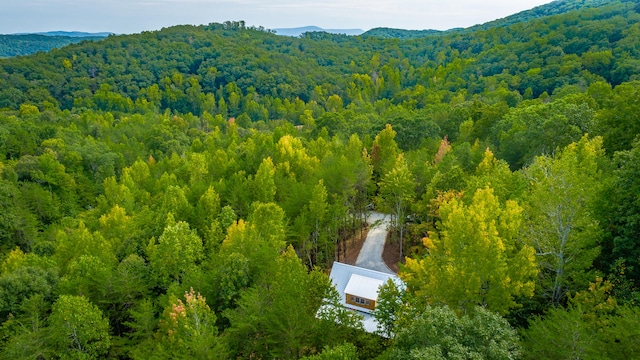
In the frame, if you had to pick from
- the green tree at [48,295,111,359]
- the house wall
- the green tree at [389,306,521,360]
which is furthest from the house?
the green tree at [48,295,111,359]

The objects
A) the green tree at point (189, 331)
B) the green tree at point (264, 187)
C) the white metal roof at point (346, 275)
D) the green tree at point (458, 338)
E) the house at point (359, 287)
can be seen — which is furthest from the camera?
the green tree at point (264, 187)

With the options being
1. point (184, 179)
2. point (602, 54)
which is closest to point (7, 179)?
point (184, 179)

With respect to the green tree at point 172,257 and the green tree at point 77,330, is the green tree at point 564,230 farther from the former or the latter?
the green tree at point 77,330

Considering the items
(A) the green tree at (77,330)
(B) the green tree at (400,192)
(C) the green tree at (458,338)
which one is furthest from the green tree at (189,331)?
(B) the green tree at (400,192)

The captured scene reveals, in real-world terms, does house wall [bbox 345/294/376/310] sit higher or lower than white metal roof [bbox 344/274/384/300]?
lower

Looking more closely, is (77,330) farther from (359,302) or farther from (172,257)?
(359,302)

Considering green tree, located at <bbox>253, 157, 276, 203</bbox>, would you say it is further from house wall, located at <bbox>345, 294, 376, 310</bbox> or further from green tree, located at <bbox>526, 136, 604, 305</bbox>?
green tree, located at <bbox>526, 136, 604, 305</bbox>
